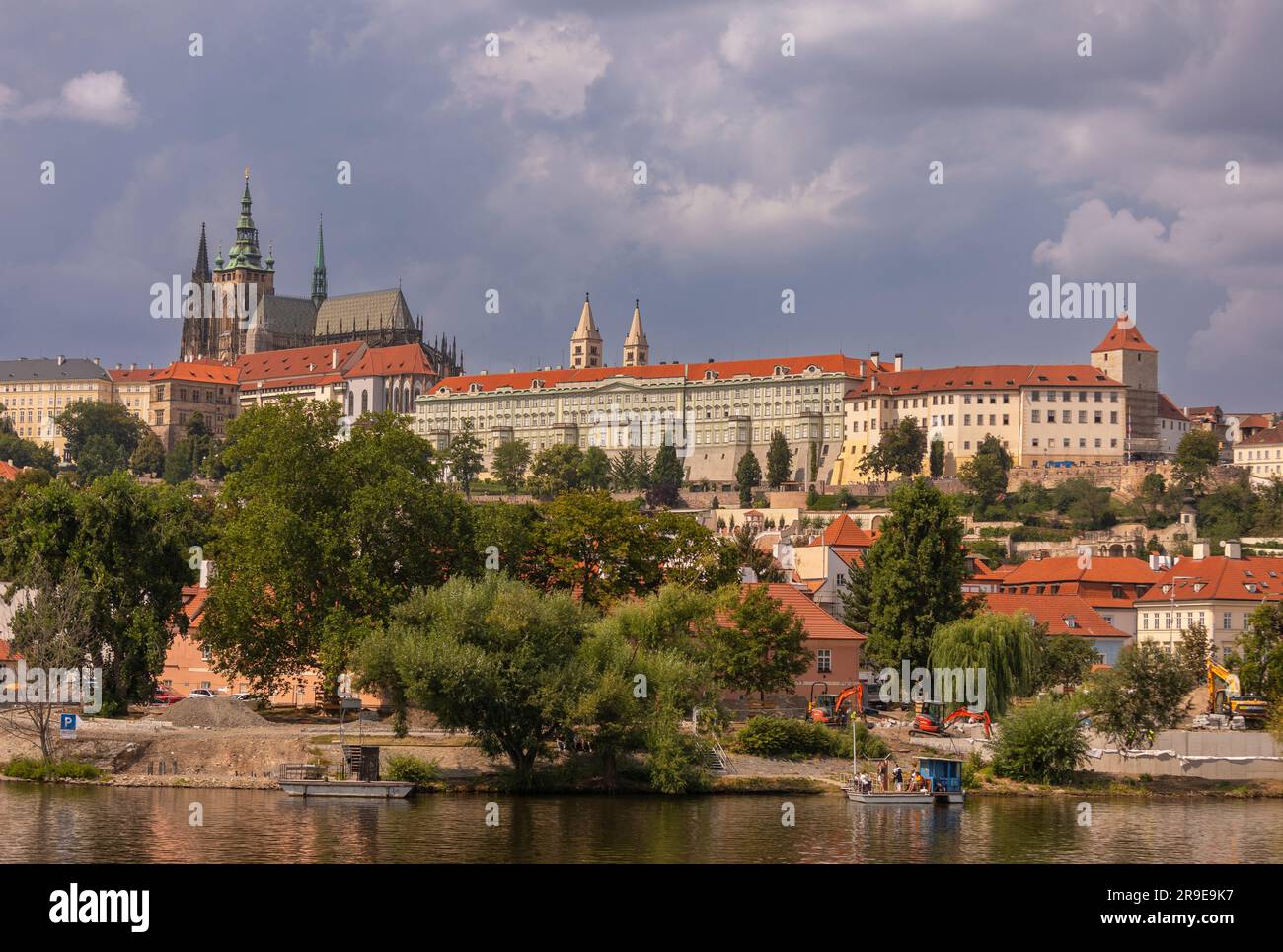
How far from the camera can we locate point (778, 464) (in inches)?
6737

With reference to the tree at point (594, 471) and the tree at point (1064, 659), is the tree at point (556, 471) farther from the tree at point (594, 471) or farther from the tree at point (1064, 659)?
the tree at point (1064, 659)

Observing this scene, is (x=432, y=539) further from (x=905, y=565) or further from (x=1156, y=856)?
(x=1156, y=856)

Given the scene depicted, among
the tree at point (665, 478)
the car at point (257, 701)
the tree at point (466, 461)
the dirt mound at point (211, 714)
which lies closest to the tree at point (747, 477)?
the tree at point (665, 478)

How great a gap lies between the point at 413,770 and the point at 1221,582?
51820mm

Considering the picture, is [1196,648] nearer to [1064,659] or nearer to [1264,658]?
[1064,659]

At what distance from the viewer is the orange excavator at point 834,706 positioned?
5653 cm

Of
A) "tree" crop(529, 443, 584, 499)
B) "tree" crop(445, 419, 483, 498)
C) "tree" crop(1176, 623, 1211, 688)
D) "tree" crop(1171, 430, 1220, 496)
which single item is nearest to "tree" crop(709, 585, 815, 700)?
"tree" crop(1176, 623, 1211, 688)

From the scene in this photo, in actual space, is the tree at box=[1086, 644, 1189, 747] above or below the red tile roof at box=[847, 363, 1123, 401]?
below

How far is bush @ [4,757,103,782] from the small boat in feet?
18.5

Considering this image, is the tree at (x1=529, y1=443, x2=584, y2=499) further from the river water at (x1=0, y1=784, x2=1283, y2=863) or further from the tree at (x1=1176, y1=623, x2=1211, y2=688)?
the river water at (x1=0, y1=784, x2=1283, y2=863)

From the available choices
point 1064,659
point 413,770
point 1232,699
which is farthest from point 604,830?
point 1064,659

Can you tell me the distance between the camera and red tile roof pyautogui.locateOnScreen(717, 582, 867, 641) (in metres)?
62.9

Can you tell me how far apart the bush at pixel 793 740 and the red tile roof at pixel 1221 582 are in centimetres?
4015

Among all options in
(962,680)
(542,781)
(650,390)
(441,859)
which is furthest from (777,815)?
(650,390)
